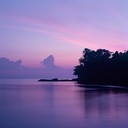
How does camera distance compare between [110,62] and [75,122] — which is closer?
[75,122]

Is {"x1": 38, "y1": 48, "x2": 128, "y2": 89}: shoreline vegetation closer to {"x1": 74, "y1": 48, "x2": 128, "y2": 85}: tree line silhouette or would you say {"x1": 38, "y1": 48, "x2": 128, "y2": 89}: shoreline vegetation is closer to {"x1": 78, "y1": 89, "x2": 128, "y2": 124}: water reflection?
{"x1": 74, "y1": 48, "x2": 128, "y2": 85}: tree line silhouette

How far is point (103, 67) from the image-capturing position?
3059 inches

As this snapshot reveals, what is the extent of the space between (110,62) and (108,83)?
5.11 meters

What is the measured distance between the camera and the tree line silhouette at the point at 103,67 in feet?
226

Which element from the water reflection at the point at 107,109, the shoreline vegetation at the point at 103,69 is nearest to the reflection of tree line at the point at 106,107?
the water reflection at the point at 107,109

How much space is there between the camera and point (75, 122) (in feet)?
58.9

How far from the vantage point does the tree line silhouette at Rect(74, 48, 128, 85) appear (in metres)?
68.8

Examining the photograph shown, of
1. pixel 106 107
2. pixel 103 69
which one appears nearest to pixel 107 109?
pixel 106 107

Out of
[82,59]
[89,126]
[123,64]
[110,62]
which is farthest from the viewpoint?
[82,59]

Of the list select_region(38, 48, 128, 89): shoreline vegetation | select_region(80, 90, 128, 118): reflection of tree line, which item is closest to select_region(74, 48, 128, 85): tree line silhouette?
select_region(38, 48, 128, 89): shoreline vegetation

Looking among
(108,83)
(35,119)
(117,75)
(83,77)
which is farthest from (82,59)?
(35,119)

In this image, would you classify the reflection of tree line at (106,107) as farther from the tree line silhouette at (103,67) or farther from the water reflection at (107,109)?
the tree line silhouette at (103,67)

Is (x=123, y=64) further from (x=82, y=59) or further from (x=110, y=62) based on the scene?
(x=82, y=59)

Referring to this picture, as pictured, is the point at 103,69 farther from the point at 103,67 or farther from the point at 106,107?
the point at 106,107
